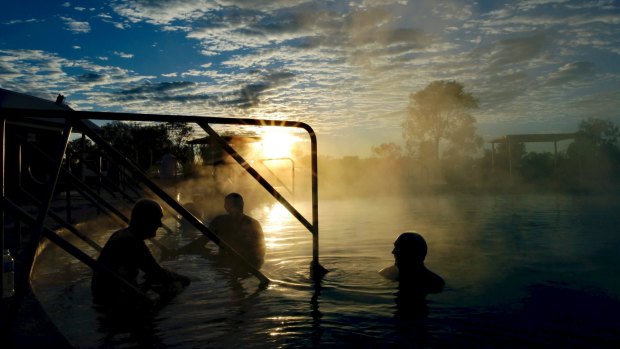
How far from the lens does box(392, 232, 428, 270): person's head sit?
17.8ft

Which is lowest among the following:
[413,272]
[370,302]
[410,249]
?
[370,302]

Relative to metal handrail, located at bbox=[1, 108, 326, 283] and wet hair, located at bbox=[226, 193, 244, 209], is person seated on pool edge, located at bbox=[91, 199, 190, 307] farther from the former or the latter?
wet hair, located at bbox=[226, 193, 244, 209]

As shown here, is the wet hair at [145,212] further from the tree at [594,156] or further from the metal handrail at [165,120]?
the tree at [594,156]

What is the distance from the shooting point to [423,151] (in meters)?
51.1

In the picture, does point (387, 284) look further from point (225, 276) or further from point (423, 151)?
point (423, 151)

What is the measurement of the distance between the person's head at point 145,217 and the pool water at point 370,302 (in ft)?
2.67

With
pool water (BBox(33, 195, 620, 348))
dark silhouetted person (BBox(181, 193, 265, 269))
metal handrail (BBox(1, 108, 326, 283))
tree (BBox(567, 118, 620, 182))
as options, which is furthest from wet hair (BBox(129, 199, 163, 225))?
tree (BBox(567, 118, 620, 182))

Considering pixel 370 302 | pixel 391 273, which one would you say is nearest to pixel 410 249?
pixel 370 302

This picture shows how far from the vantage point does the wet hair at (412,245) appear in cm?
542

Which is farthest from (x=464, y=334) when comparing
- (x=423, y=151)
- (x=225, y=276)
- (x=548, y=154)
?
(x=423, y=151)

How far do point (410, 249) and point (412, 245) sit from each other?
62mm

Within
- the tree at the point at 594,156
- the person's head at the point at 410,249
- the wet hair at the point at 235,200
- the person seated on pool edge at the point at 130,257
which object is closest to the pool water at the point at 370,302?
the person seated on pool edge at the point at 130,257

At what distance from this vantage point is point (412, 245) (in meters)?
5.45

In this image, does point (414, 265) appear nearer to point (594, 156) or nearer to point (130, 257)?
point (130, 257)
